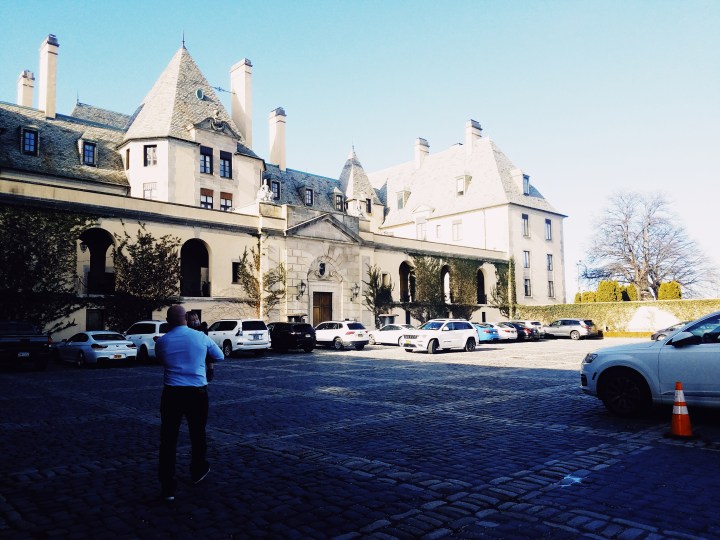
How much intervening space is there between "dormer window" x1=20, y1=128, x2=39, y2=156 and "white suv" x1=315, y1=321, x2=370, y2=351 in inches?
870

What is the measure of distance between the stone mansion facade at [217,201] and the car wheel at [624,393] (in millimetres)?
25213

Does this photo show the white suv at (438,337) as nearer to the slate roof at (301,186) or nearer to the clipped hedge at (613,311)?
the slate roof at (301,186)

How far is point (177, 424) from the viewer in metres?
5.72

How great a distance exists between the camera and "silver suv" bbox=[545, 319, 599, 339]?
42.4 meters

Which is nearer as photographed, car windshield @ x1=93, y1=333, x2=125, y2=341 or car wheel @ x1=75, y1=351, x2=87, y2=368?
car wheel @ x1=75, y1=351, x2=87, y2=368

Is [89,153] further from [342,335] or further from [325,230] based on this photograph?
[342,335]

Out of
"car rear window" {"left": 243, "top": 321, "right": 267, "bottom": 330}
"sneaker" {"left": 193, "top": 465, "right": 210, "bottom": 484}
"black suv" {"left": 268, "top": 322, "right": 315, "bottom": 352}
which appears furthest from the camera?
"black suv" {"left": 268, "top": 322, "right": 315, "bottom": 352}

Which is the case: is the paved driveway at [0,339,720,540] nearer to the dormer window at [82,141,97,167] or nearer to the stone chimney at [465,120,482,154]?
the dormer window at [82,141,97,167]

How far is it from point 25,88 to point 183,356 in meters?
46.9

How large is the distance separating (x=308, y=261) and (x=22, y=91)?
27200 mm

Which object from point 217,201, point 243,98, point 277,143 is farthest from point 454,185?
point 217,201

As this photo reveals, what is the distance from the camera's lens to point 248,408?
438 inches

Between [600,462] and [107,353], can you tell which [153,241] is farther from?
[600,462]

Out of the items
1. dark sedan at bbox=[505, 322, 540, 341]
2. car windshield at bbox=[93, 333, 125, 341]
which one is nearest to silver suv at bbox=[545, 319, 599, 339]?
dark sedan at bbox=[505, 322, 540, 341]
